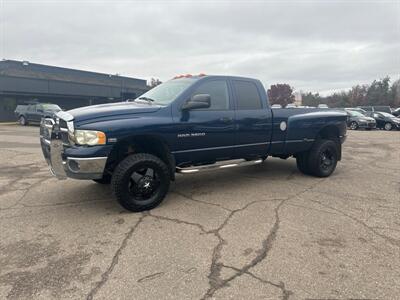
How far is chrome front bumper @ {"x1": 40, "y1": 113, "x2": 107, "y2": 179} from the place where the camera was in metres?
4.01

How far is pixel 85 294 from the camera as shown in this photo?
2.63m

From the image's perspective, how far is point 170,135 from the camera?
15.0 ft

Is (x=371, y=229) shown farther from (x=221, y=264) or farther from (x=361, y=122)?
(x=361, y=122)

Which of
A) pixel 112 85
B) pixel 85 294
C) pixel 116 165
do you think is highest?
pixel 112 85

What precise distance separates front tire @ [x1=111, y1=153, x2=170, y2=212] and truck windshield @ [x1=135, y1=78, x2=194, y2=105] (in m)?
0.99

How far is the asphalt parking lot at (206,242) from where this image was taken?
274 cm

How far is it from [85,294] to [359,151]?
10278 millimetres

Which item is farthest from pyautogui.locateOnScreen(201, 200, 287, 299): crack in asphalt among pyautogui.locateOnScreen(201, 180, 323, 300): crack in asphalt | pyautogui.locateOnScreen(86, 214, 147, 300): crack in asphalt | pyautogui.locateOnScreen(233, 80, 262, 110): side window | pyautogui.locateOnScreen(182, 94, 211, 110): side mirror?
pyautogui.locateOnScreen(233, 80, 262, 110): side window

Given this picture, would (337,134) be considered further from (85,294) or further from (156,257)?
(85,294)

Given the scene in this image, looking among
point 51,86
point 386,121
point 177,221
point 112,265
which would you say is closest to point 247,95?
point 177,221

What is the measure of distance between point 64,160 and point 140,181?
101 cm

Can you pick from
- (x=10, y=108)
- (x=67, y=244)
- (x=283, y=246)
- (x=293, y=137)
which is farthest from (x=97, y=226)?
(x=10, y=108)

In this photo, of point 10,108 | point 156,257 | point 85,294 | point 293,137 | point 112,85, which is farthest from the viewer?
point 112,85

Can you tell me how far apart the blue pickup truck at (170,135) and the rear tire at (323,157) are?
0.04 meters
